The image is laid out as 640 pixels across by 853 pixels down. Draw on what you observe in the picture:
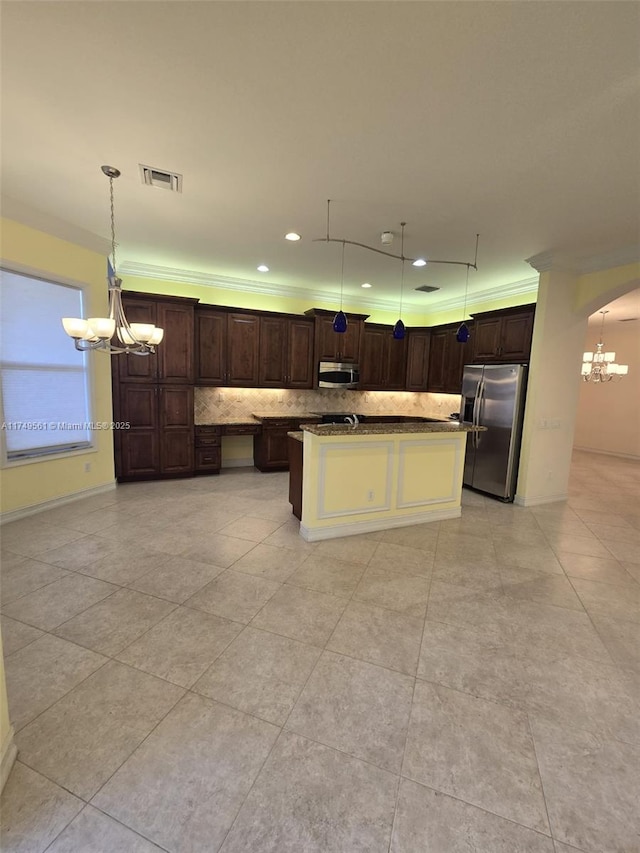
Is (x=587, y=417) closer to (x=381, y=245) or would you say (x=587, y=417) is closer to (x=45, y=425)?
(x=381, y=245)

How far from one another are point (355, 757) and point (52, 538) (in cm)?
326

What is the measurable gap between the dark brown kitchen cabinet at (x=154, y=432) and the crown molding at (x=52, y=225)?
68.1 inches

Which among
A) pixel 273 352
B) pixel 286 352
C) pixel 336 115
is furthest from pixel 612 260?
pixel 273 352

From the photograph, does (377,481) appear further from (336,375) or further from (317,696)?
(336,375)

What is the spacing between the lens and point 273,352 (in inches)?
238

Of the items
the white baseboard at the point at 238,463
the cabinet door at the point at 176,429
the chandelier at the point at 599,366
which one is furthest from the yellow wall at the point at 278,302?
the chandelier at the point at 599,366

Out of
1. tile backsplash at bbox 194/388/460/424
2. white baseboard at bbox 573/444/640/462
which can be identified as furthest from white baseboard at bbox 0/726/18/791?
white baseboard at bbox 573/444/640/462

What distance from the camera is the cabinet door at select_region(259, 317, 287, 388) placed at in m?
5.96

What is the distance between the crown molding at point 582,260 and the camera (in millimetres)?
3992

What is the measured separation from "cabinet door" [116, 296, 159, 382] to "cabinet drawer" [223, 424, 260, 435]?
1303 millimetres

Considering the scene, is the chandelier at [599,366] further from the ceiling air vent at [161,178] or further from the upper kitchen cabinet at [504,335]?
the ceiling air vent at [161,178]

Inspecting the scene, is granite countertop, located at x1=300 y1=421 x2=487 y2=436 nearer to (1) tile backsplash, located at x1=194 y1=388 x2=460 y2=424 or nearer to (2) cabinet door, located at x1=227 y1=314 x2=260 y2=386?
(2) cabinet door, located at x1=227 y1=314 x2=260 y2=386

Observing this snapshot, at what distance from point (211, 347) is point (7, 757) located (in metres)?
4.92

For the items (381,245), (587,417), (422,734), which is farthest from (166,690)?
(587,417)
